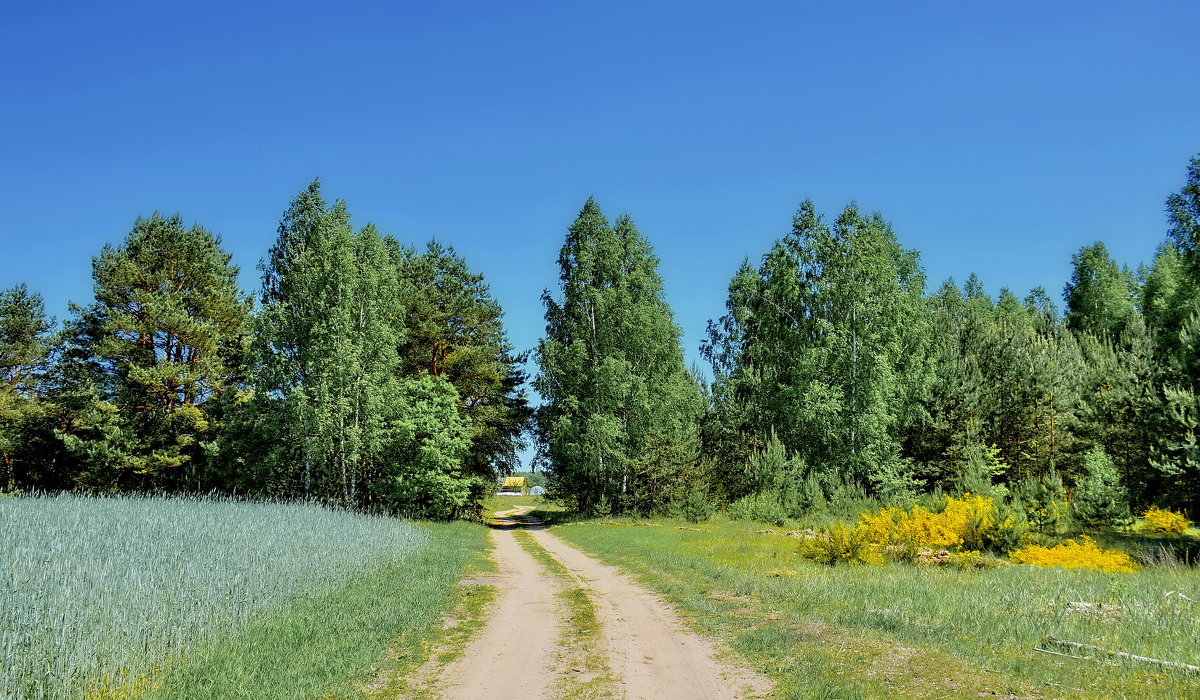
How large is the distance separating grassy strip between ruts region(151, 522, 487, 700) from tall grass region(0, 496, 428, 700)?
289 millimetres

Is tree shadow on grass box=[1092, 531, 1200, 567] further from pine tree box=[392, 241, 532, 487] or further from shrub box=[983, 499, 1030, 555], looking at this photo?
pine tree box=[392, 241, 532, 487]

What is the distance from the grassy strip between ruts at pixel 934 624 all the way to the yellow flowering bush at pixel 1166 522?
32.6ft

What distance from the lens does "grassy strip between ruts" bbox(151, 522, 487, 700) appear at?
6.86m

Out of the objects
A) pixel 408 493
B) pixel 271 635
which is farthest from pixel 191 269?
pixel 271 635

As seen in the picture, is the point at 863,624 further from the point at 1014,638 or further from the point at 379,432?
the point at 379,432

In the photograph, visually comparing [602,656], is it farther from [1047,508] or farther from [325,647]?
[1047,508]

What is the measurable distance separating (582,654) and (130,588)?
5503 mm

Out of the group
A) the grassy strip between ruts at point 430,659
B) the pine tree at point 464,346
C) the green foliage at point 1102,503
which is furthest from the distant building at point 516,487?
the grassy strip between ruts at point 430,659

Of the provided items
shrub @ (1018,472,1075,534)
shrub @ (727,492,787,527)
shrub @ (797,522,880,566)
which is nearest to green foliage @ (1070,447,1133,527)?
shrub @ (1018,472,1075,534)

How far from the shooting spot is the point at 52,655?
A: 233 inches

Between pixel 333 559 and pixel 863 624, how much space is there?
1032 cm

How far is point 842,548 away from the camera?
1823cm

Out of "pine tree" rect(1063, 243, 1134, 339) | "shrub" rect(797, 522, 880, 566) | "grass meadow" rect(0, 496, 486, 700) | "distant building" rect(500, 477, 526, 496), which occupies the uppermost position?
"pine tree" rect(1063, 243, 1134, 339)

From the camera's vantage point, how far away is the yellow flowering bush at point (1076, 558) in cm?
1714
